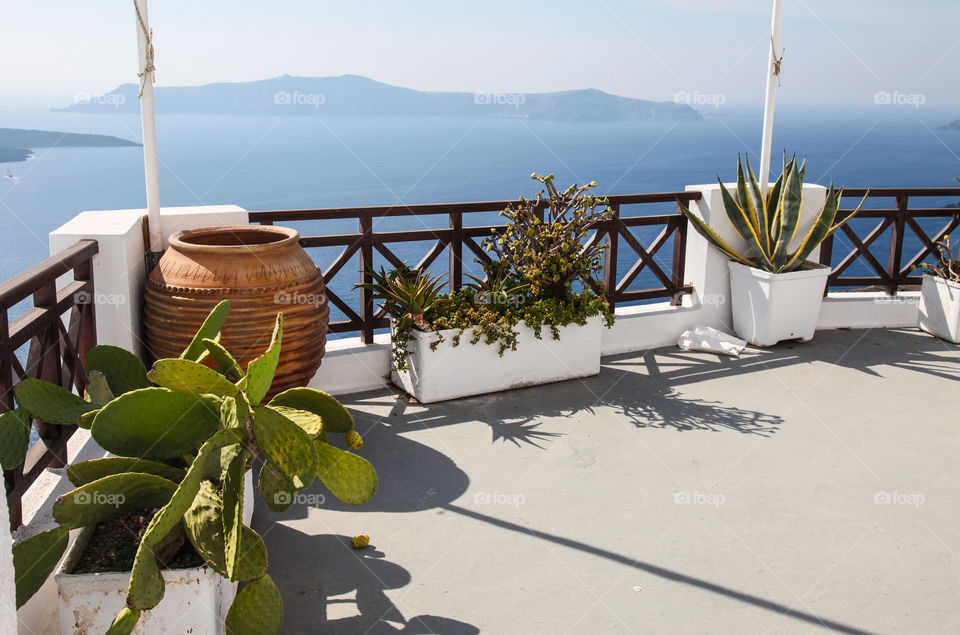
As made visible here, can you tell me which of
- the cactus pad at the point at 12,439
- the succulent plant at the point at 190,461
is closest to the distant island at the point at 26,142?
the cactus pad at the point at 12,439

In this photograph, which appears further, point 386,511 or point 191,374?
point 386,511

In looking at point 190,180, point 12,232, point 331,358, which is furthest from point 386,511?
point 190,180

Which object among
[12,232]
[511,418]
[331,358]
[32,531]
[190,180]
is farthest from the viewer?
[190,180]

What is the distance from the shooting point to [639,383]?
195 inches

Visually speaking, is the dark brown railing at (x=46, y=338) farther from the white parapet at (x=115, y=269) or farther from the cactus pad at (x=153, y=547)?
the cactus pad at (x=153, y=547)

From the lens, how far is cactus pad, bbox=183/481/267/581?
2117 millimetres

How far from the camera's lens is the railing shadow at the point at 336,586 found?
260cm

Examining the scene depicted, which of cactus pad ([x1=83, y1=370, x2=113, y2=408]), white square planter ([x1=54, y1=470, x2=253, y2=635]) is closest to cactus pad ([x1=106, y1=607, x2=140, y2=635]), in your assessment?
white square planter ([x1=54, y1=470, x2=253, y2=635])

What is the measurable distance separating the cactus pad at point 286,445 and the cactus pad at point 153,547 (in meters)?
0.21

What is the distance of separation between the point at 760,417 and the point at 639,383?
31.3 inches

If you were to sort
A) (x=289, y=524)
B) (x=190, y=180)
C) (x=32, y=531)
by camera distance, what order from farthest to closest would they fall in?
1. (x=190, y=180)
2. (x=289, y=524)
3. (x=32, y=531)

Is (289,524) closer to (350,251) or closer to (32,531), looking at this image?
(32,531)

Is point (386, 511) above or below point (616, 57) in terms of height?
below

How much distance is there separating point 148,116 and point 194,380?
6.44ft
